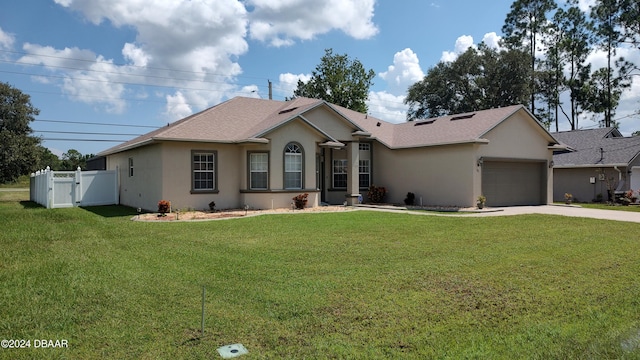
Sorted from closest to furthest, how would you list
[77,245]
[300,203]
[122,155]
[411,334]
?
[411,334] → [77,245] → [300,203] → [122,155]

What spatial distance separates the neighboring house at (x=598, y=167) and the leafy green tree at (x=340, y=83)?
65.9ft

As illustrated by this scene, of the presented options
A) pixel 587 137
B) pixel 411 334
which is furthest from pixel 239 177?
pixel 587 137

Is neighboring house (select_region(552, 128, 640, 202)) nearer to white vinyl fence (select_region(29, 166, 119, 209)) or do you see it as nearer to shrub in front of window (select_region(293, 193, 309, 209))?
shrub in front of window (select_region(293, 193, 309, 209))

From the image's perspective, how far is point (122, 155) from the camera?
2488 cm

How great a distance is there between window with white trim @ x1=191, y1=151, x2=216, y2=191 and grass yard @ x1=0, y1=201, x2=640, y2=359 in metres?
7.47

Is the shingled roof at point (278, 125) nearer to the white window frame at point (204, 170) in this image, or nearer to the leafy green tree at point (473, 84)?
the white window frame at point (204, 170)

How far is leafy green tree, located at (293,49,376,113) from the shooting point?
144ft

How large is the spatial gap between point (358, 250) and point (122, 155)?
20.0 metres

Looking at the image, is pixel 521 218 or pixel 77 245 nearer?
pixel 77 245

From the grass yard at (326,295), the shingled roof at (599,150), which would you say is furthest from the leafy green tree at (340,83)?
the grass yard at (326,295)

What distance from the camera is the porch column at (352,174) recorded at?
22109 millimetres

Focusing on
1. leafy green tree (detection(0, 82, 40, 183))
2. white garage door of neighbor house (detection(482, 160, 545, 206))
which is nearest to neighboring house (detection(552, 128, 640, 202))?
white garage door of neighbor house (detection(482, 160, 545, 206))

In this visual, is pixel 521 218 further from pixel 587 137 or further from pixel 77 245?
pixel 587 137

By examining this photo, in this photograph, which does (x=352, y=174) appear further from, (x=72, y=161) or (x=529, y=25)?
(x=72, y=161)
